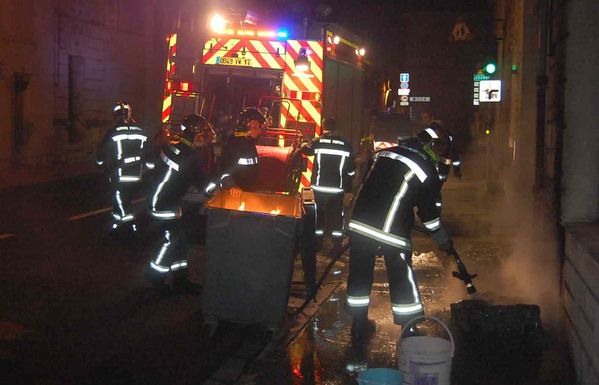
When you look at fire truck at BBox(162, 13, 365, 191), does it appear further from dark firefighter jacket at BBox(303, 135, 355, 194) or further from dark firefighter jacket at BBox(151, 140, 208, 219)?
dark firefighter jacket at BBox(151, 140, 208, 219)

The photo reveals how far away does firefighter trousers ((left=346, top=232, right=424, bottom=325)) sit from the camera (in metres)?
6.12

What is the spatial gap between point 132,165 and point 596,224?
20.5 feet

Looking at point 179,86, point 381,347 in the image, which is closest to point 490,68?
point 179,86

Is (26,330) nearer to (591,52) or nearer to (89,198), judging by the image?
(591,52)

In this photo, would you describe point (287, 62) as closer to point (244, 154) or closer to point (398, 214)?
point (244, 154)

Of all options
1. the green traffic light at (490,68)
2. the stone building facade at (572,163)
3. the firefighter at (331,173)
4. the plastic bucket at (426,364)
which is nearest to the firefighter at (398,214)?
the stone building facade at (572,163)

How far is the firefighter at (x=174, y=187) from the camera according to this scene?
751 centimetres

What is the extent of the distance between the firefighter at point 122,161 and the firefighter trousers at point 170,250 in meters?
2.81

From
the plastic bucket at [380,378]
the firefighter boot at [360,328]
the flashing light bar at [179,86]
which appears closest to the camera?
the plastic bucket at [380,378]

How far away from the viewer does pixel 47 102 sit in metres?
22.9

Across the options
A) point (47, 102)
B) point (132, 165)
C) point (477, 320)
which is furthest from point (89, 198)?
point (477, 320)

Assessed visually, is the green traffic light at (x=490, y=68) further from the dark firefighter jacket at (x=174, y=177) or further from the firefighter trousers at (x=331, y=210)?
the dark firefighter jacket at (x=174, y=177)

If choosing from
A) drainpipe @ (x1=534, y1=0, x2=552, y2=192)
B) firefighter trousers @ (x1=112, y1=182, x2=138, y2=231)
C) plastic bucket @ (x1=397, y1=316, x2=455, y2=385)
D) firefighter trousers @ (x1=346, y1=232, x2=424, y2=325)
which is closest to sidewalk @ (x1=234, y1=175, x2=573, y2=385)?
firefighter trousers @ (x1=346, y1=232, x2=424, y2=325)

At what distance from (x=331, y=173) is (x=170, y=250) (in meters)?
3.39
